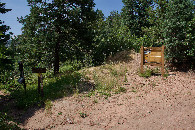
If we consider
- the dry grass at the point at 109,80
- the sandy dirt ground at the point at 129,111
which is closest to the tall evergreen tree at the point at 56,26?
the dry grass at the point at 109,80

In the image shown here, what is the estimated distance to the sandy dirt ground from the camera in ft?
16.0

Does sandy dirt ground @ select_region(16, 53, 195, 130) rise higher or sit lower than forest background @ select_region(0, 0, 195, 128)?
lower

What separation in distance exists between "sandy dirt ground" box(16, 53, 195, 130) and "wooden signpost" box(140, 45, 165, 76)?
1.49m

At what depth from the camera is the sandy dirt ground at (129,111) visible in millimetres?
4867

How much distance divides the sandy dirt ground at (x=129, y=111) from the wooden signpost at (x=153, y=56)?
149 cm

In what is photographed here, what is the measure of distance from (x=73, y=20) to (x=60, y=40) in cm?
178

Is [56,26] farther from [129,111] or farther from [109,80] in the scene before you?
[129,111]

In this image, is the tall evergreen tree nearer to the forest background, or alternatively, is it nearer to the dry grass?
the forest background

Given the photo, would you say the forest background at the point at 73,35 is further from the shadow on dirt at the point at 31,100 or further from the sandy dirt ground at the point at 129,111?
the sandy dirt ground at the point at 129,111

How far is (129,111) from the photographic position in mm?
5594

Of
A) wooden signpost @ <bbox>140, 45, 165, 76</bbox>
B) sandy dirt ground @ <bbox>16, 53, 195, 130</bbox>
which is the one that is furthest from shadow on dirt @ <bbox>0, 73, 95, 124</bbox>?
wooden signpost @ <bbox>140, 45, 165, 76</bbox>

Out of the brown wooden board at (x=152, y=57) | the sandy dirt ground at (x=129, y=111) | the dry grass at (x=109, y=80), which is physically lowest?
the sandy dirt ground at (x=129, y=111)

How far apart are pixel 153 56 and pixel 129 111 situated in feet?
14.2

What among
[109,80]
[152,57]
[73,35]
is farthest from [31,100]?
[152,57]
